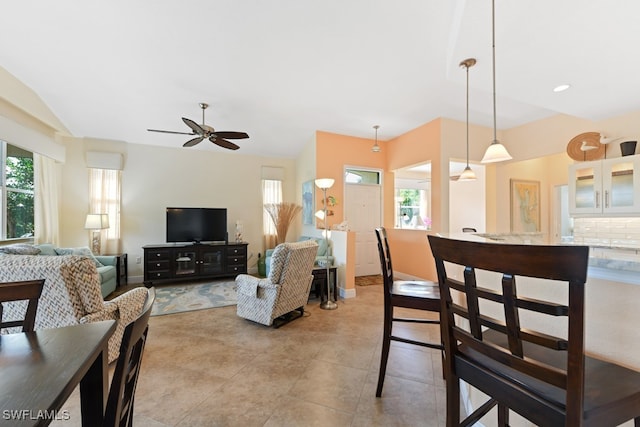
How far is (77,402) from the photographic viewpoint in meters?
1.82

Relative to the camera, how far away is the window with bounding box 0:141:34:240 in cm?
371

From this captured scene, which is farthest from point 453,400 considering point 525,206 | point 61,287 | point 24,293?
point 525,206

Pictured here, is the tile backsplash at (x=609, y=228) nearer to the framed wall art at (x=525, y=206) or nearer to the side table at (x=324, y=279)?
the framed wall art at (x=525, y=206)

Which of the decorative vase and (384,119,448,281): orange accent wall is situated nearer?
the decorative vase

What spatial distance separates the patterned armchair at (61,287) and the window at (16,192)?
9.33 feet

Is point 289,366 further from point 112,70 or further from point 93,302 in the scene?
point 112,70

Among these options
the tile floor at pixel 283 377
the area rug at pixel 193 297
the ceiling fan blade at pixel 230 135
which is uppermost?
the ceiling fan blade at pixel 230 135

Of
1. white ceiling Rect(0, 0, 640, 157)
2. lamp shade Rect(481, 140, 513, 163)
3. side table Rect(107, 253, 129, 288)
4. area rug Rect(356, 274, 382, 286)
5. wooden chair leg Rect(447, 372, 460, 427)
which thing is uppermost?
white ceiling Rect(0, 0, 640, 157)

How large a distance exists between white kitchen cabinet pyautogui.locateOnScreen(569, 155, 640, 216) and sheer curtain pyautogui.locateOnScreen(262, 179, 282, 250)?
5223 millimetres

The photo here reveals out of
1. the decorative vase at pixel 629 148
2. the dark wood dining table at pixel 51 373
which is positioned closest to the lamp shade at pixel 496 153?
the decorative vase at pixel 629 148

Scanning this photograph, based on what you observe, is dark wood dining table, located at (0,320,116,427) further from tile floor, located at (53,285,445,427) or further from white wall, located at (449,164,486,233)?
white wall, located at (449,164,486,233)

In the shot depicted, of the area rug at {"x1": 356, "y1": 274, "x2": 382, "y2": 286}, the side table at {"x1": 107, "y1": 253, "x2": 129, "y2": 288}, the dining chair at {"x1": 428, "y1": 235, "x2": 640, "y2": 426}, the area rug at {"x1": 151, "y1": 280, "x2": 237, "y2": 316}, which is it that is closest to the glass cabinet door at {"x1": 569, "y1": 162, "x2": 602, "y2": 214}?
the area rug at {"x1": 356, "y1": 274, "x2": 382, "y2": 286}

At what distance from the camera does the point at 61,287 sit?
1824mm

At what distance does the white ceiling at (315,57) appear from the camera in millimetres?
2033
